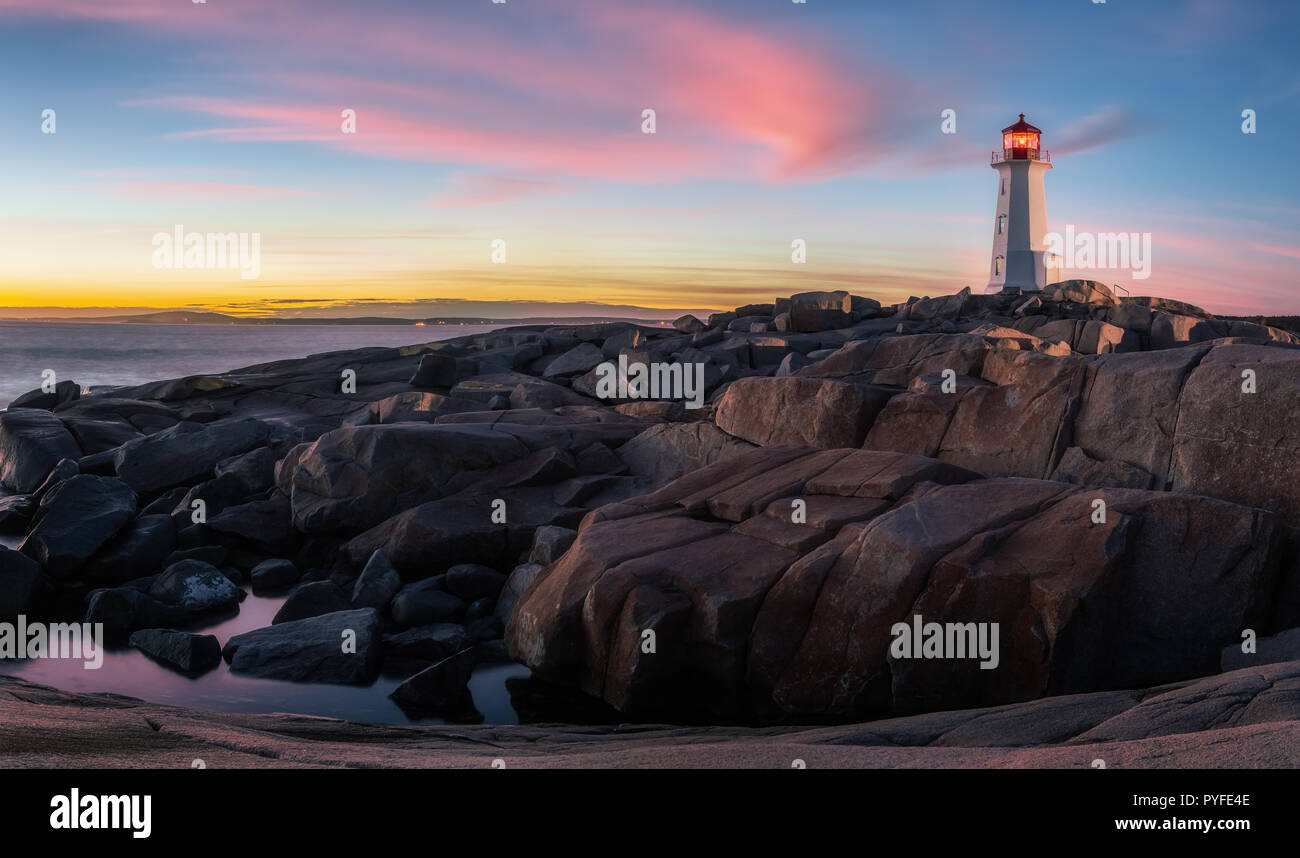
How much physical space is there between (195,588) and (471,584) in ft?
12.3

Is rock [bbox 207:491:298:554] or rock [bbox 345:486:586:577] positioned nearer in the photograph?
rock [bbox 345:486:586:577]

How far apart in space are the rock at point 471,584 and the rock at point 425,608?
11.6 inches

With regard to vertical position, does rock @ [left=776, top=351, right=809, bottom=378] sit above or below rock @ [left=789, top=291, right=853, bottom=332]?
below

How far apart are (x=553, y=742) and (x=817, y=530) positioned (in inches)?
148

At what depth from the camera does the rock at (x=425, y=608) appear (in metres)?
11.4

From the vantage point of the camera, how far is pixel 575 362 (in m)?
26.3

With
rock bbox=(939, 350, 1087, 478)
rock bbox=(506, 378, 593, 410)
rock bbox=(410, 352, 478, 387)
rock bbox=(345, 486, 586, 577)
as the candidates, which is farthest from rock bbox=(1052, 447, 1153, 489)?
rock bbox=(410, 352, 478, 387)

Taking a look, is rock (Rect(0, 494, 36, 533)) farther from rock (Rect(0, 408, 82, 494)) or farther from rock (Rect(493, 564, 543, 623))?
rock (Rect(493, 564, 543, 623))

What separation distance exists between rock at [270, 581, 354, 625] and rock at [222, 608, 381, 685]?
0.78 metres

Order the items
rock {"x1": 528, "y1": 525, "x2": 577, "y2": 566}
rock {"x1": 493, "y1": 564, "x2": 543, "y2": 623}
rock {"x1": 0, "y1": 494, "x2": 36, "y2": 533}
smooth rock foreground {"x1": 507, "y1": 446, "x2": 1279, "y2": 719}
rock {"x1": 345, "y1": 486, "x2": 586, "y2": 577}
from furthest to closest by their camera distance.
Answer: rock {"x1": 0, "y1": 494, "x2": 36, "y2": 533} → rock {"x1": 345, "y1": 486, "x2": 586, "y2": 577} → rock {"x1": 528, "y1": 525, "x2": 577, "y2": 566} → rock {"x1": 493, "y1": 564, "x2": 543, "y2": 623} → smooth rock foreground {"x1": 507, "y1": 446, "x2": 1279, "y2": 719}

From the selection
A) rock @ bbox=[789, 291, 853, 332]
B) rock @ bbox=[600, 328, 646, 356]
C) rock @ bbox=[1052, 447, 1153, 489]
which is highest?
rock @ bbox=[789, 291, 853, 332]

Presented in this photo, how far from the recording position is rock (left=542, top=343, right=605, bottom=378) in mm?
25875
